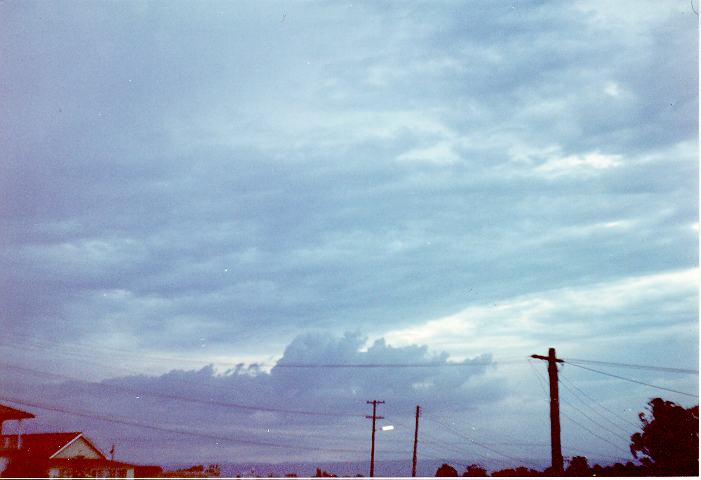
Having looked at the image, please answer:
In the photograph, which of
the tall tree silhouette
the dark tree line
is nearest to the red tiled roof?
the dark tree line

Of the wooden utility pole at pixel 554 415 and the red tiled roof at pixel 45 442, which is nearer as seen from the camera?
the wooden utility pole at pixel 554 415

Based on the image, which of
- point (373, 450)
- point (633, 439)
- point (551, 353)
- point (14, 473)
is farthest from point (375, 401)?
point (551, 353)

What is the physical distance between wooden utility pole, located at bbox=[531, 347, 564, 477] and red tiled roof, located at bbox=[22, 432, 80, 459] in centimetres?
3433

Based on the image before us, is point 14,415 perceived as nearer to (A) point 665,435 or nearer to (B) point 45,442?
(B) point 45,442

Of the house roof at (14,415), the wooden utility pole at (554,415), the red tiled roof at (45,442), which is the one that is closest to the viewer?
the wooden utility pole at (554,415)

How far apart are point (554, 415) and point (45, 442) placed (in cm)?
3952

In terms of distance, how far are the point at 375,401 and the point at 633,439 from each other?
2270 centimetres

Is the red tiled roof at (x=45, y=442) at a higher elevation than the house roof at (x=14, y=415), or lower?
lower

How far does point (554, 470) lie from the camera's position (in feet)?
79.2

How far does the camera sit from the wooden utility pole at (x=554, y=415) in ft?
79.3

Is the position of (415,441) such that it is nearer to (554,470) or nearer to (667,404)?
(667,404)

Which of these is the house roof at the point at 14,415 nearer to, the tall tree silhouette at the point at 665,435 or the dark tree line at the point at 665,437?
the dark tree line at the point at 665,437

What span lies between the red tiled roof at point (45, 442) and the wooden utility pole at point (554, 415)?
34.3 meters

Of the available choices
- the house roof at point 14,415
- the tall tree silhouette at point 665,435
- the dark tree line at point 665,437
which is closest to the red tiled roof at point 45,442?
the house roof at point 14,415
